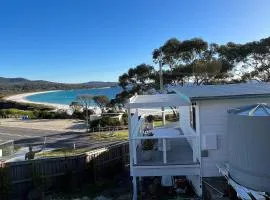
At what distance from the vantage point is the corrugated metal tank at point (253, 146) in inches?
332

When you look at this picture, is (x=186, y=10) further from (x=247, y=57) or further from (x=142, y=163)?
(x=142, y=163)

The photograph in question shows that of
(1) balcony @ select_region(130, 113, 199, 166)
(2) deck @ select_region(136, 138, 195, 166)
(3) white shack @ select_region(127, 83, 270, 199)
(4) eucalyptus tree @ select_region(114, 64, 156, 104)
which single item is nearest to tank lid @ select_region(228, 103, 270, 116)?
(3) white shack @ select_region(127, 83, 270, 199)

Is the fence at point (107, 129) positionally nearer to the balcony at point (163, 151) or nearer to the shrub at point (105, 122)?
the shrub at point (105, 122)

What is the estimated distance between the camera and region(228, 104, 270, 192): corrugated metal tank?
8.42 metres

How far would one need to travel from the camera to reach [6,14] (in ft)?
120

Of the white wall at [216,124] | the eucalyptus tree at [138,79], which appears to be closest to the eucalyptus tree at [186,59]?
the eucalyptus tree at [138,79]

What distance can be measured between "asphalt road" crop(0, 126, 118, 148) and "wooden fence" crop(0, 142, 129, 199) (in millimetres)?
9042

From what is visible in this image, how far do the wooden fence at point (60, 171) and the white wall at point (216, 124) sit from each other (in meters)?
5.02

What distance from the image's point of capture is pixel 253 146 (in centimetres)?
850

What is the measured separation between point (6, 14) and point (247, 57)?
25.3m

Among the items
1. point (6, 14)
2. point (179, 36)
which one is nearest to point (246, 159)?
point (179, 36)

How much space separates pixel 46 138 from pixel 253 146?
24.0m

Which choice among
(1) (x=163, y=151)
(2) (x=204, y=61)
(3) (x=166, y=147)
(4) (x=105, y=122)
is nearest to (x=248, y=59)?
(2) (x=204, y=61)

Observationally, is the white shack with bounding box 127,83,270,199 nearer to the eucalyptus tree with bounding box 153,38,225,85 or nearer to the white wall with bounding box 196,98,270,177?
the white wall with bounding box 196,98,270,177
